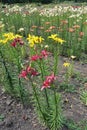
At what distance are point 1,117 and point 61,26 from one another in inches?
164

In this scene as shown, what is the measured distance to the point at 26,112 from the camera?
4.67 metres

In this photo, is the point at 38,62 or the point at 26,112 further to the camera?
the point at 26,112

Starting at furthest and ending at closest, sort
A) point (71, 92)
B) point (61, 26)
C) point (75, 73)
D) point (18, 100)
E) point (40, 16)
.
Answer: point (40, 16)
point (61, 26)
point (75, 73)
point (71, 92)
point (18, 100)

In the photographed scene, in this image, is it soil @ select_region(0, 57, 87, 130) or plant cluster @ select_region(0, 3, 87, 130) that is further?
soil @ select_region(0, 57, 87, 130)

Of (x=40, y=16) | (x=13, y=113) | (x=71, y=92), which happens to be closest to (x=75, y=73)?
(x=71, y=92)

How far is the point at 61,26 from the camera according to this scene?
8.21m

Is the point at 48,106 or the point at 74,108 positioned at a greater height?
the point at 48,106

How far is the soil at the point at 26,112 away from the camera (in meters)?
4.45

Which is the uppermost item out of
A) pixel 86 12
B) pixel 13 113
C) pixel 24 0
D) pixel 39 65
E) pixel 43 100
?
pixel 39 65

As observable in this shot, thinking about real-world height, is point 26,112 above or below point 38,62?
below

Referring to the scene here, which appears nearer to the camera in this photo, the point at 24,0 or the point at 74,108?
the point at 74,108

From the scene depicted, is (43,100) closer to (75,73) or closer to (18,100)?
(18,100)

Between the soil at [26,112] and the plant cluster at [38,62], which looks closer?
the plant cluster at [38,62]

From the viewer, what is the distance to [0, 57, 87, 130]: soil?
4.45 metres
